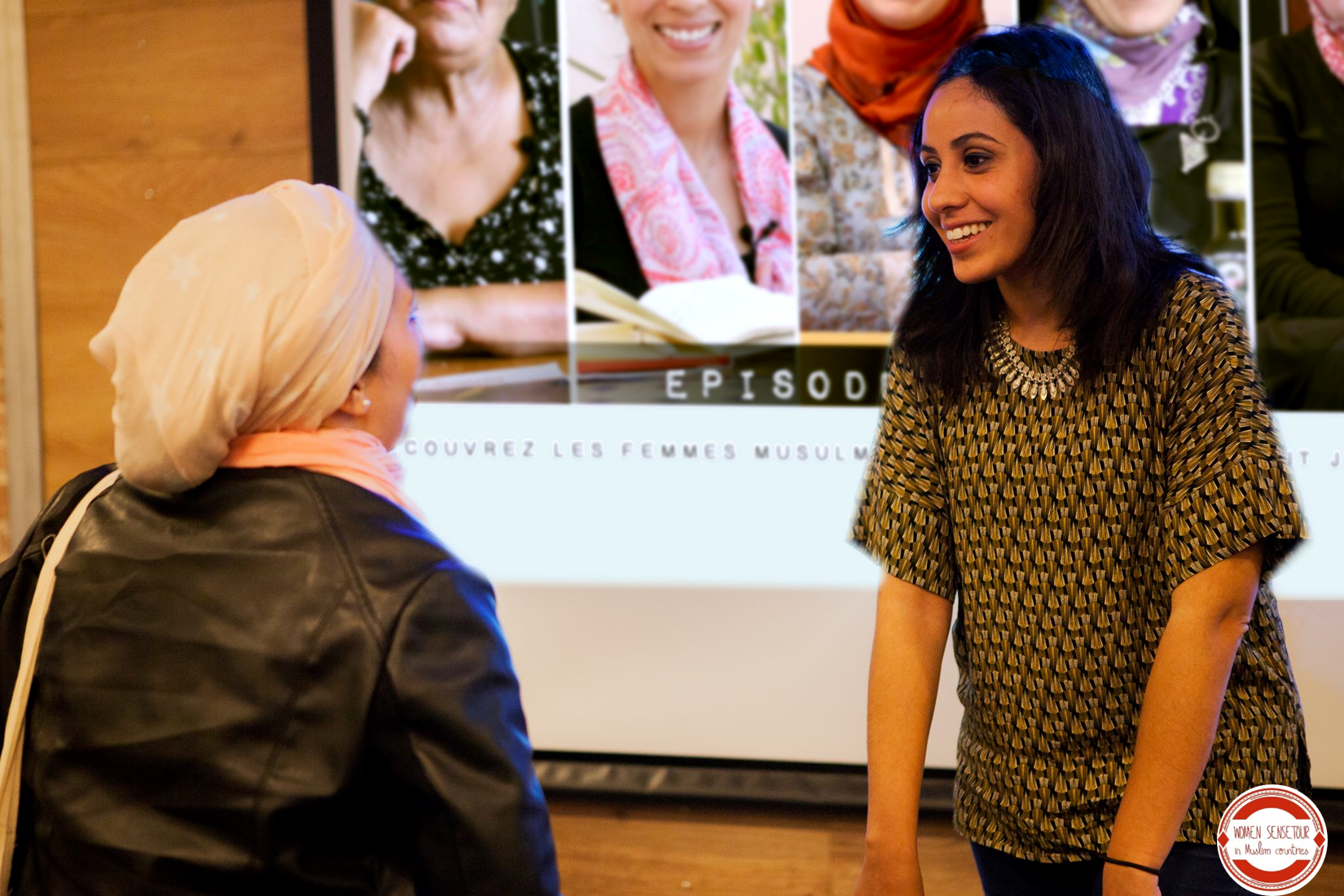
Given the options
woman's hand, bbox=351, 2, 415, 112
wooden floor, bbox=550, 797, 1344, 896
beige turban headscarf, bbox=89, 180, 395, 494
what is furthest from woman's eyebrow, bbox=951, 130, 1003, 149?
woman's hand, bbox=351, 2, 415, 112

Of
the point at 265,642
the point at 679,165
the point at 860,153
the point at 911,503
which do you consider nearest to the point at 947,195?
the point at 911,503

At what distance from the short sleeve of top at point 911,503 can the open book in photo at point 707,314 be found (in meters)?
1.18

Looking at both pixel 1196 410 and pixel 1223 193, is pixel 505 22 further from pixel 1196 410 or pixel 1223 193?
pixel 1196 410

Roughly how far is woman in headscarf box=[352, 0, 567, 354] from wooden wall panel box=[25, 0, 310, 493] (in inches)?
9.7

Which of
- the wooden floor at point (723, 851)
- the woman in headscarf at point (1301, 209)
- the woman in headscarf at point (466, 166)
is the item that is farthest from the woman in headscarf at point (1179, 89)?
the wooden floor at point (723, 851)

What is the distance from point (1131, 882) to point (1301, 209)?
63.5 inches

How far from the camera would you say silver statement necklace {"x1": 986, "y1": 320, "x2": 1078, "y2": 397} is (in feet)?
3.60

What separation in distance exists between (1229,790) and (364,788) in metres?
0.79

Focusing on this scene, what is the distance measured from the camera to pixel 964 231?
112 centimetres

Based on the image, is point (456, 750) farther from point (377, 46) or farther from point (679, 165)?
point (377, 46)

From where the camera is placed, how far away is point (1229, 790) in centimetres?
105

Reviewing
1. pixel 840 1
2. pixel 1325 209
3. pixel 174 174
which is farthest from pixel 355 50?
pixel 1325 209

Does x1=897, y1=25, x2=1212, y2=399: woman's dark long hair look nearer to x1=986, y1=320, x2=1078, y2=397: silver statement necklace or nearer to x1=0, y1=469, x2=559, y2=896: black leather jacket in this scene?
x1=986, y1=320, x2=1078, y2=397: silver statement necklace

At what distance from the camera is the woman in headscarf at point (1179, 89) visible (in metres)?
2.16
